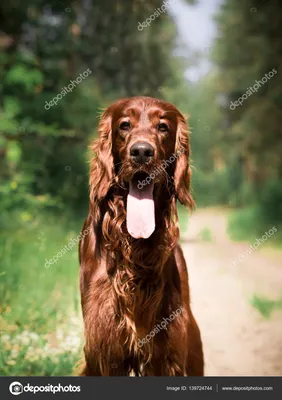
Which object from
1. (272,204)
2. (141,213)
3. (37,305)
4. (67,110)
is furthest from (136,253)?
(272,204)

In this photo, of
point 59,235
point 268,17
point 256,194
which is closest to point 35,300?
point 59,235

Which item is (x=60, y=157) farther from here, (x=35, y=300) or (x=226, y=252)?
(x=226, y=252)

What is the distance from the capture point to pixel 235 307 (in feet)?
14.2

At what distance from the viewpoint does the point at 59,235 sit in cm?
478

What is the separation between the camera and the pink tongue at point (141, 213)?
2.06 metres

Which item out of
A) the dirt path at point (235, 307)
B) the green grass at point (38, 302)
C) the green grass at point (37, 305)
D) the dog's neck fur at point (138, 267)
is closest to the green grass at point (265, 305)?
the dirt path at point (235, 307)

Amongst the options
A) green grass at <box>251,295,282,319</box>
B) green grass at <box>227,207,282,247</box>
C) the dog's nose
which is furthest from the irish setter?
green grass at <box>227,207,282,247</box>

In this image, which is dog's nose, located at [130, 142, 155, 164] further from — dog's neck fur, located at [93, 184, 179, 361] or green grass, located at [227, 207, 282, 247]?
green grass, located at [227, 207, 282, 247]

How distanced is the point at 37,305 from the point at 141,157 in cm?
181

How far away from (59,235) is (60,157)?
100 cm
